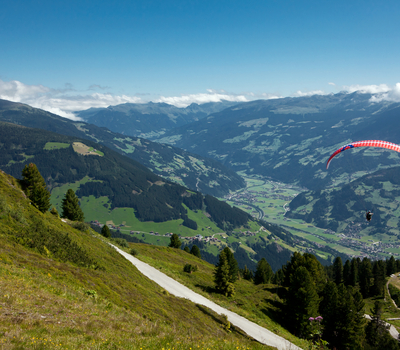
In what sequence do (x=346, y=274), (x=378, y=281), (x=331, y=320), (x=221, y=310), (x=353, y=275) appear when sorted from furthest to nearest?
1. (x=346, y=274)
2. (x=353, y=275)
3. (x=378, y=281)
4. (x=331, y=320)
5. (x=221, y=310)

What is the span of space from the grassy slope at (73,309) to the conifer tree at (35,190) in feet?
33.8

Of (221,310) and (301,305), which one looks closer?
(221,310)

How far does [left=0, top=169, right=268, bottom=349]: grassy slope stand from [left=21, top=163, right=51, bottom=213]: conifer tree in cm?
1029

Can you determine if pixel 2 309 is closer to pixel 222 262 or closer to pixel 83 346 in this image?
pixel 83 346

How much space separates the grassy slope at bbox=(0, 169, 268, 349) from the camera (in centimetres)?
1348

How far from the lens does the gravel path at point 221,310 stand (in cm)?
3666

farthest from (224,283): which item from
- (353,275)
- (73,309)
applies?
(353,275)

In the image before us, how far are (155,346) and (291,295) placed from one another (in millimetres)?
47504

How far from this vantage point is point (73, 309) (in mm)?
18219

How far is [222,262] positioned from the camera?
188 ft

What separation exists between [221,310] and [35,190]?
41.3 m

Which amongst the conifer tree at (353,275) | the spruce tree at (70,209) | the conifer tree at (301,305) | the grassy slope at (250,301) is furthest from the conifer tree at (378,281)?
the spruce tree at (70,209)

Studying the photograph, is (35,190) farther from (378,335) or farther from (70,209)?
(378,335)

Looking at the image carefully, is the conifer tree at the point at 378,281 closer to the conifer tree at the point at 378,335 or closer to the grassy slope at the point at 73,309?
the conifer tree at the point at 378,335
